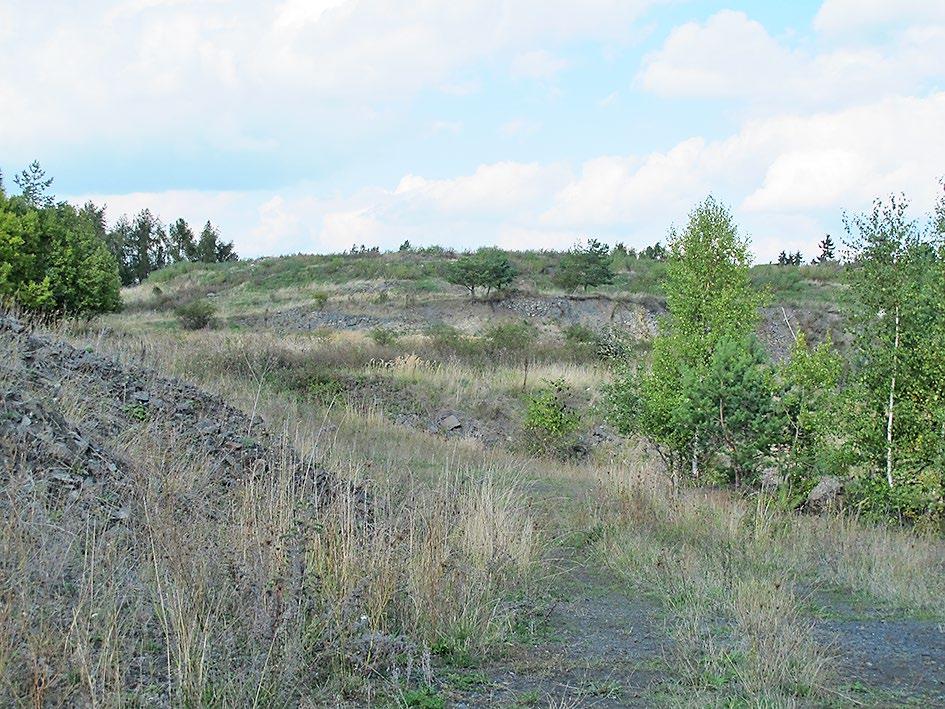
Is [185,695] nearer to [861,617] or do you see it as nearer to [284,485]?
[284,485]

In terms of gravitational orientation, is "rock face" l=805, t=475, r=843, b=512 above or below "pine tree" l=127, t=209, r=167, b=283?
below

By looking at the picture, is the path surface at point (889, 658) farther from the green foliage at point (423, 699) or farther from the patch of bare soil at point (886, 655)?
the green foliage at point (423, 699)

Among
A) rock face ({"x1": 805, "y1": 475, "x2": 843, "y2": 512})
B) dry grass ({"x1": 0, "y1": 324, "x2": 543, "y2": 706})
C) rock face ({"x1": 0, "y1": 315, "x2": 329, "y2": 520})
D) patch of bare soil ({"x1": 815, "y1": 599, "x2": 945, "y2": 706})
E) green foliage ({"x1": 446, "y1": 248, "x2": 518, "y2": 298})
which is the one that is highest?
green foliage ({"x1": 446, "y1": 248, "x2": 518, "y2": 298})

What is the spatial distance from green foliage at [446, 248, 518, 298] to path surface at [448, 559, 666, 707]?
1397 inches

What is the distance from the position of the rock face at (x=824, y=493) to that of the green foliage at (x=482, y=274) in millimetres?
28967

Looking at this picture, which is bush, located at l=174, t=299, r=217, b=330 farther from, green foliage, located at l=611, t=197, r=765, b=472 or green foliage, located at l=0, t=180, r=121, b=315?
green foliage, located at l=611, t=197, r=765, b=472

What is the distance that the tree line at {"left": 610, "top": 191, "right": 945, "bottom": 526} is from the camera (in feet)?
40.2

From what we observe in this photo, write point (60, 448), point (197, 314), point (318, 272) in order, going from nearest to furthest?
point (60, 448) < point (197, 314) < point (318, 272)

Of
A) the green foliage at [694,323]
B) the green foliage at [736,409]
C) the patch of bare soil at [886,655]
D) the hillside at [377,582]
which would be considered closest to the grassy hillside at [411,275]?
the green foliage at [694,323]

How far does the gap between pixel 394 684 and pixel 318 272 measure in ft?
154

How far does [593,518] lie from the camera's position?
Result: 32.1 ft

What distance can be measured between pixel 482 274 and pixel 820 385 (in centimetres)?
2979

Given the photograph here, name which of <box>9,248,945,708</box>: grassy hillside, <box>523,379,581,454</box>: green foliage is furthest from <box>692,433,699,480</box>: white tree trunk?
<box>523,379,581,454</box>: green foliage

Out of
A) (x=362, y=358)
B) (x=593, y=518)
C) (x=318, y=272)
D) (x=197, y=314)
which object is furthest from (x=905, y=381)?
(x=318, y=272)
